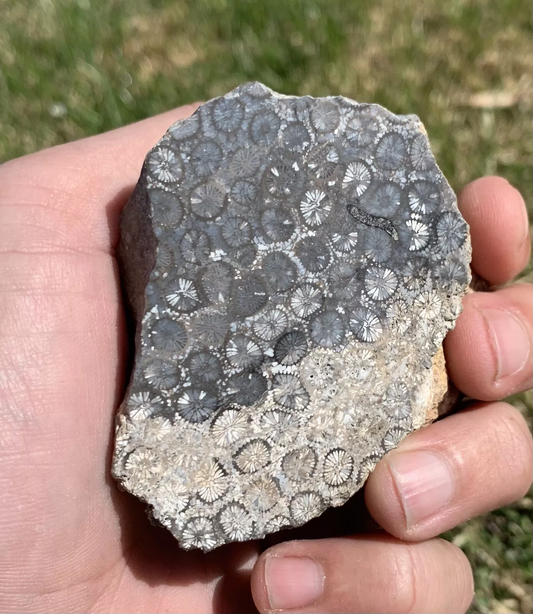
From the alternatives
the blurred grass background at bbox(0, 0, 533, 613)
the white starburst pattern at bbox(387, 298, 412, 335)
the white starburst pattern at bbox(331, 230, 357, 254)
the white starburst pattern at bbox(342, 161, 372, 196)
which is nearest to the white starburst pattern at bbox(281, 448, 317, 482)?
the white starburst pattern at bbox(387, 298, 412, 335)

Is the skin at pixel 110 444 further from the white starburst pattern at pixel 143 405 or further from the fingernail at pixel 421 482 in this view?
the white starburst pattern at pixel 143 405

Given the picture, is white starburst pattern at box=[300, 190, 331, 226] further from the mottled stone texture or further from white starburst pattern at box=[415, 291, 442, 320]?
white starburst pattern at box=[415, 291, 442, 320]

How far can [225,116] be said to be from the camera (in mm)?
1604

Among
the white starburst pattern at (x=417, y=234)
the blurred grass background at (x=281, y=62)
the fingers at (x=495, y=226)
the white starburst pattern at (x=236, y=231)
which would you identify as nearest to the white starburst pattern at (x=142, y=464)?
the white starburst pattern at (x=236, y=231)

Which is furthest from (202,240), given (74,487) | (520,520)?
(520,520)

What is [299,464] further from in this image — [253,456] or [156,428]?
[156,428]

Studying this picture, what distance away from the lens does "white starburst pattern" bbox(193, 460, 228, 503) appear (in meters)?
1.51

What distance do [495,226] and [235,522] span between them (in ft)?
3.42

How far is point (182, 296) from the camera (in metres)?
1.52

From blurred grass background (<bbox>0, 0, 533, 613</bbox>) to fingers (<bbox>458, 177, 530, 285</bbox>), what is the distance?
866 millimetres

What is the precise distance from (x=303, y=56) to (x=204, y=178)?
1737 mm

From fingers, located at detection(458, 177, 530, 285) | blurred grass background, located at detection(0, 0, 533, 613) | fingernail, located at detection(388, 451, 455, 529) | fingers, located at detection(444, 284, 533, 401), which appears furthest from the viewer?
blurred grass background, located at detection(0, 0, 533, 613)

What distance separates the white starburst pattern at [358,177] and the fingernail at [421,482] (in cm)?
64

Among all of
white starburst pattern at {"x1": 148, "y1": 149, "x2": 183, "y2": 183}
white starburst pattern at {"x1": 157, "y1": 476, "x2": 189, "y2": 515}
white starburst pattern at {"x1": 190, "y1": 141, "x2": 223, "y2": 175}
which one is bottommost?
white starburst pattern at {"x1": 157, "y1": 476, "x2": 189, "y2": 515}
